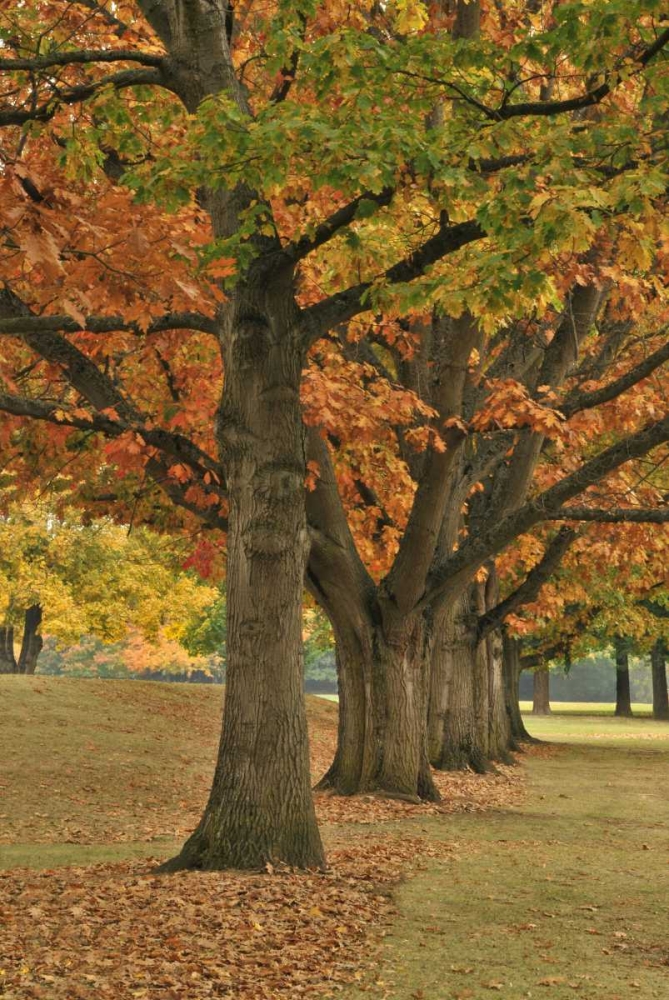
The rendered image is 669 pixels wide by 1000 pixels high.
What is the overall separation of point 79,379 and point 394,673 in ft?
21.3

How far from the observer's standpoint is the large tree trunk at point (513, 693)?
1344 inches

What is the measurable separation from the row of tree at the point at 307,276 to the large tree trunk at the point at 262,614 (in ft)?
0.08

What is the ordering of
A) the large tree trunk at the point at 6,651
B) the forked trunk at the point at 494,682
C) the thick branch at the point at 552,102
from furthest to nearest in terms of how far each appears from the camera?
the large tree trunk at the point at 6,651 < the forked trunk at the point at 494,682 < the thick branch at the point at 552,102

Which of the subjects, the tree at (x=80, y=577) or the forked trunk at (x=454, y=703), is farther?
the tree at (x=80, y=577)

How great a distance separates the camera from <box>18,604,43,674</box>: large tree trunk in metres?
42.1

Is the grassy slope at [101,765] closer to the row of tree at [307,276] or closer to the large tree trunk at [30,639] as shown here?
the row of tree at [307,276]

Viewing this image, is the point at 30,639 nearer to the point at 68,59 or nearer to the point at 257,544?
the point at 257,544

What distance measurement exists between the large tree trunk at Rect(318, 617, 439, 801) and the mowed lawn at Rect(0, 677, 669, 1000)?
1.66 ft

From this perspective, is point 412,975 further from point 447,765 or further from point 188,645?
point 188,645

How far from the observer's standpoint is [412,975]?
7160 mm

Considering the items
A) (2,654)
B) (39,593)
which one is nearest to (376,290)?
(39,593)

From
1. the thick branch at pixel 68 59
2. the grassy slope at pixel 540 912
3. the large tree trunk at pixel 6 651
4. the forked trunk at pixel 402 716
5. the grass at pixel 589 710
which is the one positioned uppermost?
the thick branch at pixel 68 59

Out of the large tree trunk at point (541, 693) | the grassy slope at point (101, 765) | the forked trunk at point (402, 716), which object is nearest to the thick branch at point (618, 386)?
the forked trunk at point (402, 716)

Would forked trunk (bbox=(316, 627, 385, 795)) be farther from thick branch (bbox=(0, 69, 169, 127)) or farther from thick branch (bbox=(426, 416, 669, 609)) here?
thick branch (bbox=(0, 69, 169, 127))
